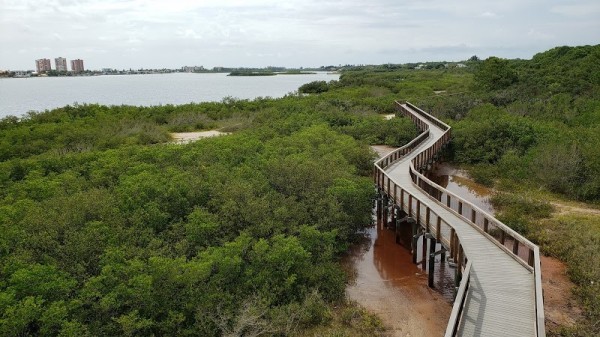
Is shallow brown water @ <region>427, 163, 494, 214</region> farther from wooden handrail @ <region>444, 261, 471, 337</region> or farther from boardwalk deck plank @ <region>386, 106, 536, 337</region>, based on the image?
wooden handrail @ <region>444, 261, 471, 337</region>

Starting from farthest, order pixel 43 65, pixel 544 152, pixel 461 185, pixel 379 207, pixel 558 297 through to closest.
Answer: pixel 43 65, pixel 461 185, pixel 544 152, pixel 379 207, pixel 558 297

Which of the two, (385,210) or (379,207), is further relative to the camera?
(379,207)

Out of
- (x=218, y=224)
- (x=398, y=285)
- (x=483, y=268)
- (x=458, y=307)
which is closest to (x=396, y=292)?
(x=398, y=285)

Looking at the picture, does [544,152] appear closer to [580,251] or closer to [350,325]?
[580,251]

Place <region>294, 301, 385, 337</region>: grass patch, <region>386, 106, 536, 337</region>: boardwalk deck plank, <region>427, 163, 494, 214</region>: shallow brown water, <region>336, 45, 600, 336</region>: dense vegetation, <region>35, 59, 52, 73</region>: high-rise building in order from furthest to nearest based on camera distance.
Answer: <region>35, 59, 52, 73</region>: high-rise building, <region>427, 163, 494, 214</region>: shallow brown water, <region>336, 45, 600, 336</region>: dense vegetation, <region>294, 301, 385, 337</region>: grass patch, <region>386, 106, 536, 337</region>: boardwalk deck plank

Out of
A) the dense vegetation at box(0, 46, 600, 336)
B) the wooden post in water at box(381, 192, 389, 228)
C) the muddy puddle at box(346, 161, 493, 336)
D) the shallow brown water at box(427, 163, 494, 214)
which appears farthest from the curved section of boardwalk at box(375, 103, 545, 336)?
the shallow brown water at box(427, 163, 494, 214)

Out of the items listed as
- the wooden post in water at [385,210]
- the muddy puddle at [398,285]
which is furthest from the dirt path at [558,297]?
the wooden post in water at [385,210]
